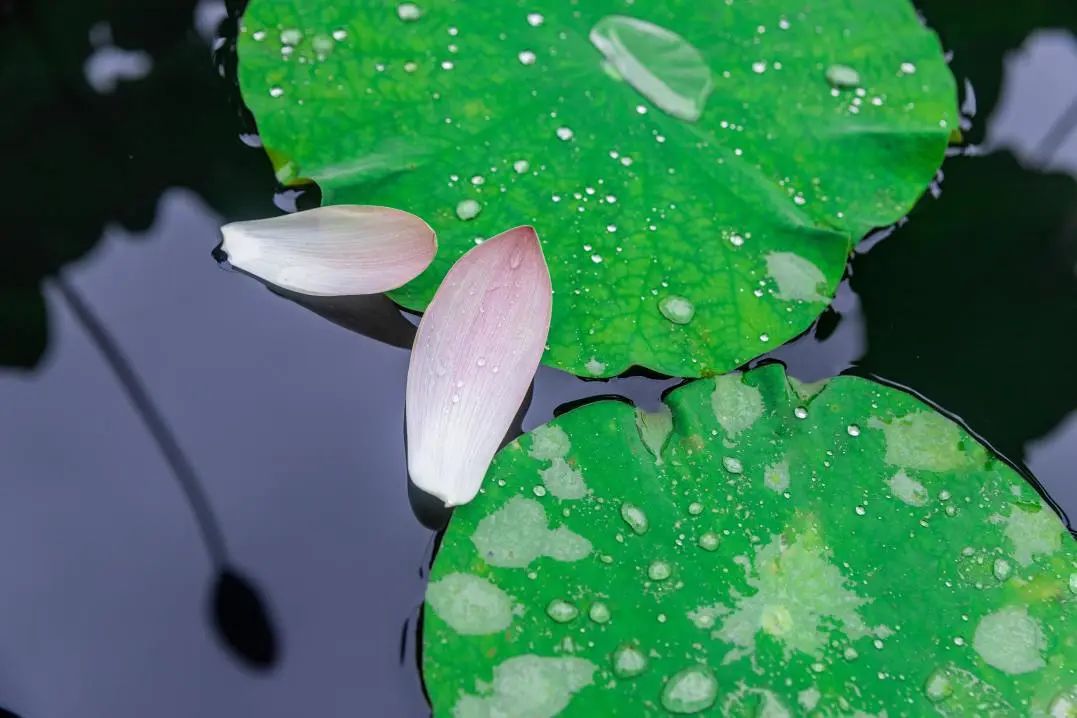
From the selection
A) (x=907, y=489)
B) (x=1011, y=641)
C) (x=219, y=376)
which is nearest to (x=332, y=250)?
(x=219, y=376)

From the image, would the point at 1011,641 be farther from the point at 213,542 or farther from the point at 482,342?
the point at 213,542

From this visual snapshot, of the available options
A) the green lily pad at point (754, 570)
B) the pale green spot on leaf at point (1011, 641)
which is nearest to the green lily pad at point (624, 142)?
the green lily pad at point (754, 570)

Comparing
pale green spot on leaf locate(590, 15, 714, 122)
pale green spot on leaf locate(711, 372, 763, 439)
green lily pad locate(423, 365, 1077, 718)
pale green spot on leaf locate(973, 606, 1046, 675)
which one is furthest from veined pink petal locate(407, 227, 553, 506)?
pale green spot on leaf locate(973, 606, 1046, 675)

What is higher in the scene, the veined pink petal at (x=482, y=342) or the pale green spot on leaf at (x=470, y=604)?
the veined pink petal at (x=482, y=342)

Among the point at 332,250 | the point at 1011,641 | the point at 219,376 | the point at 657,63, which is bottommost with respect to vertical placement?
the point at 1011,641

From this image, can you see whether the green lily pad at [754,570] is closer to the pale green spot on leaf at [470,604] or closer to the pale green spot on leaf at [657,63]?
the pale green spot on leaf at [470,604]
